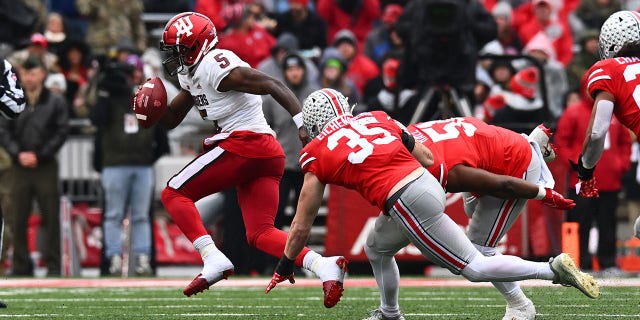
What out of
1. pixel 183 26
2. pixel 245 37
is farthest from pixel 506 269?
pixel 245 37

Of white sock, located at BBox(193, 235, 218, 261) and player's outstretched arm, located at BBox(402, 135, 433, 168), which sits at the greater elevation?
player's outstretched arm, located at BBox(402, 135, 433, 168)

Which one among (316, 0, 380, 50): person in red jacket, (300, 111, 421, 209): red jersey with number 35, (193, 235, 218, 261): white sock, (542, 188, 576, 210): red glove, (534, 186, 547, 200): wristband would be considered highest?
(316, 0, 380, 50): person in red jacket

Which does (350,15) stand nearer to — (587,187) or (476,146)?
(587,187)

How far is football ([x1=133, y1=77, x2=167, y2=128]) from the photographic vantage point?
890 centimetres

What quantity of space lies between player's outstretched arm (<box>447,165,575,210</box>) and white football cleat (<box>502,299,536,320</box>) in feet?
1.99

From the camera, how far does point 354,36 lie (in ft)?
54.7

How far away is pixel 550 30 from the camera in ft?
52.7

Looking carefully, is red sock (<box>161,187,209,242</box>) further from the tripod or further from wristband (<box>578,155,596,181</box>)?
the tripod

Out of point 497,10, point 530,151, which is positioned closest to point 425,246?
point 530,151

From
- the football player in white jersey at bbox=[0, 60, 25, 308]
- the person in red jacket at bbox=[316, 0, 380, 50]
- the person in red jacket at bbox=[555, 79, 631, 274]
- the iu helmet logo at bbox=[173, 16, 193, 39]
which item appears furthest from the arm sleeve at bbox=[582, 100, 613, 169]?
the person in red jacket at bbox=[316, 0, 380, 50]

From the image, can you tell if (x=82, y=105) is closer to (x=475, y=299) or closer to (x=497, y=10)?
(x=497, y=10)

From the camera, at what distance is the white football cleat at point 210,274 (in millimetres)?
8102

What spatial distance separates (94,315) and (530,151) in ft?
9.52

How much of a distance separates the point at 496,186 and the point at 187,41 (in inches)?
91.9
